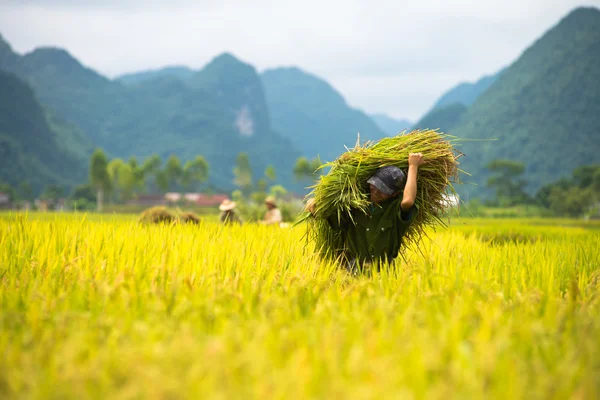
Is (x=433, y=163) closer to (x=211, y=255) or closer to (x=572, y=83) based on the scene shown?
(x=211, y=255)

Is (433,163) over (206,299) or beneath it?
→ over

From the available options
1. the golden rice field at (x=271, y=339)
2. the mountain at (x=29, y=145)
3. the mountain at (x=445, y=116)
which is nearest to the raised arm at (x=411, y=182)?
the golden rice field at (x=271, y=339)

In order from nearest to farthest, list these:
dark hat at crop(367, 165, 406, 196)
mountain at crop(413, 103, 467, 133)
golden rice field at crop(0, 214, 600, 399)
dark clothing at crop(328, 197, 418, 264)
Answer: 1. golden rice field at crop(0, 214, 600, 399)
2. dark hat at crop(367, 165, 406, 196)
3. dark clothing at crop(328, 197, 418, 264)
4. mountain at crop(413, 103, 467, 133)

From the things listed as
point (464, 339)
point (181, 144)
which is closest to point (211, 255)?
point (464, 339)

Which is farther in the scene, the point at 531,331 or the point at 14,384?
the point at 531,331

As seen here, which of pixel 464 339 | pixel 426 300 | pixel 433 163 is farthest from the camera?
pixel 433 163

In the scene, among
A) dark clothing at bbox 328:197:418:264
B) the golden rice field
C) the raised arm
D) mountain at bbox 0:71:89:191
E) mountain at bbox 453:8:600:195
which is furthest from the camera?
mountain at bbox 0:71:89:191

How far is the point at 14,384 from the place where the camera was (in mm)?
1576

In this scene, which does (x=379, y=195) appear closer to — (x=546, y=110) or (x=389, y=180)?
(x=389, y=180)

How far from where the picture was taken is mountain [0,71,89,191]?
114 meters

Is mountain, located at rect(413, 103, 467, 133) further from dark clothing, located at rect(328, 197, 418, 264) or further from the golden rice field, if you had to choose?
the golden rice field

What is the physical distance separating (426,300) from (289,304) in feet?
2.27

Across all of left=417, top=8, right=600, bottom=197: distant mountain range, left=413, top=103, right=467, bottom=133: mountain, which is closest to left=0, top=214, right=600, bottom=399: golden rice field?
left=417, top=8, right=600, bottom=197: distant mountain range

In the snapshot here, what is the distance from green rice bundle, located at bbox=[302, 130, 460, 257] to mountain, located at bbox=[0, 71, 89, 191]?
121 meters
